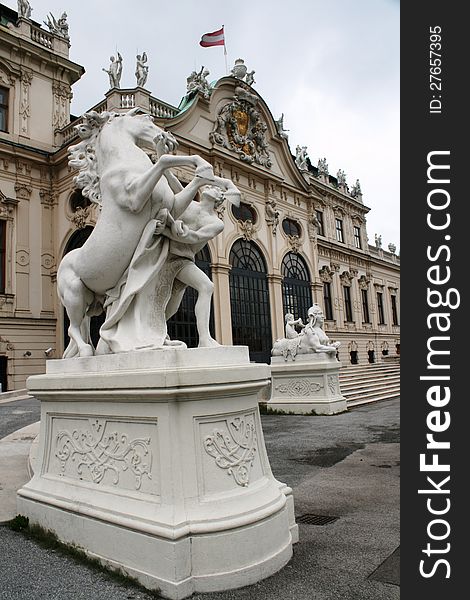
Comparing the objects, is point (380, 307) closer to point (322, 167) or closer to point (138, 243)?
point (322, 167)

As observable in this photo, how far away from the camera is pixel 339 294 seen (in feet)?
107

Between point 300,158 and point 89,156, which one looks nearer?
point 89,156

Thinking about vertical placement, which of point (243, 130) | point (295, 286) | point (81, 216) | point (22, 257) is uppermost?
point (243, 130)

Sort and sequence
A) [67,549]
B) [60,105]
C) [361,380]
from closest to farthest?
1. [67,549]
2. [361,380]
3. [60,105]

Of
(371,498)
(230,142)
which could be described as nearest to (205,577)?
(371,498)

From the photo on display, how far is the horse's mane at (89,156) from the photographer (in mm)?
4449

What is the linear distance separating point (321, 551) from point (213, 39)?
2411cm

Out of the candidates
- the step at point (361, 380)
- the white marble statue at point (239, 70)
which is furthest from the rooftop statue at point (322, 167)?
the step at point (361, 380)

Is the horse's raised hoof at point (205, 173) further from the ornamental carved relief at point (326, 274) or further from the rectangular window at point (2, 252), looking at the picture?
the ornamental carved relief at point (326, 274)

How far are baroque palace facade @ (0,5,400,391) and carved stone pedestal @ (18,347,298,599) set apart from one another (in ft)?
42.2

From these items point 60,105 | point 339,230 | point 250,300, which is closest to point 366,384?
point 250,300

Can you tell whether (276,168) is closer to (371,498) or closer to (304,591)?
(371,498)

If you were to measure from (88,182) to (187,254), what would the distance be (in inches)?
49.2

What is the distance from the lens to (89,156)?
454 cm
